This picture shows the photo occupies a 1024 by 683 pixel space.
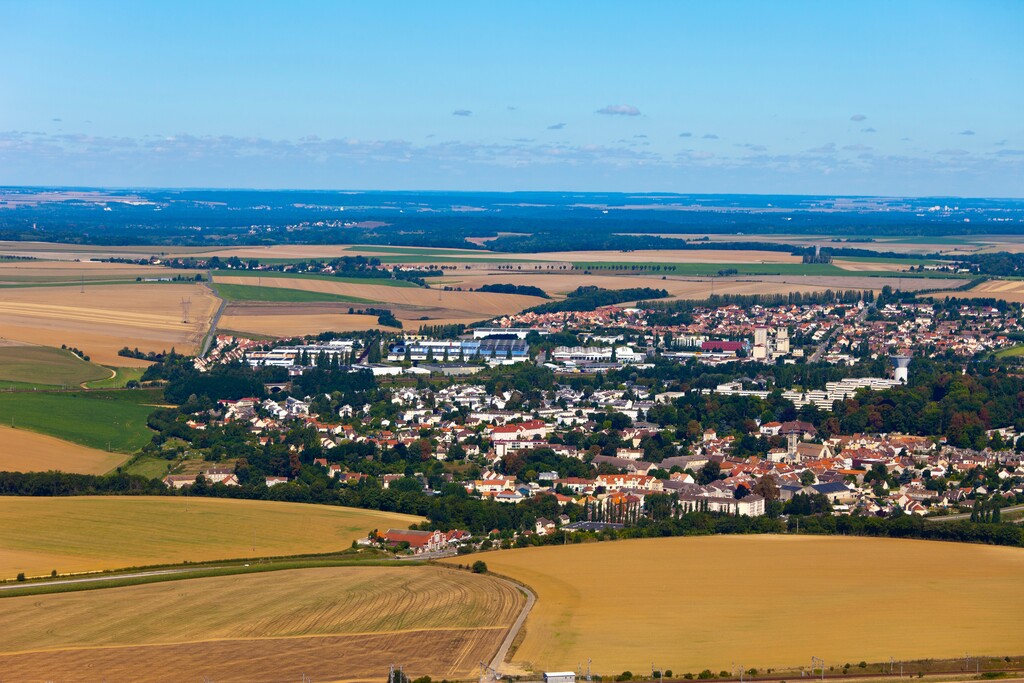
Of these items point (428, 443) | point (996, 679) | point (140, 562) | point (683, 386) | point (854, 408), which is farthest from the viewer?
point (683, 386)

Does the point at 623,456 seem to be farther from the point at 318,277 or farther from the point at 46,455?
the point at 318,277

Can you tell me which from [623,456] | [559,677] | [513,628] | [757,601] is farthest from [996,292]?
[559,677]

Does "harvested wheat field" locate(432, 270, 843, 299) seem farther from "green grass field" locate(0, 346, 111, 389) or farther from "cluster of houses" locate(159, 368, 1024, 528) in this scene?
"green grass field" locate(0, 346, 111, 389)

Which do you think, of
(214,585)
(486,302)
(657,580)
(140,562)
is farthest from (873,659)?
(486,302)

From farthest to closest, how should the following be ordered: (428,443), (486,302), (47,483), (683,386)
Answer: (486,302) < (683,386) < (428,443) < (47,483)

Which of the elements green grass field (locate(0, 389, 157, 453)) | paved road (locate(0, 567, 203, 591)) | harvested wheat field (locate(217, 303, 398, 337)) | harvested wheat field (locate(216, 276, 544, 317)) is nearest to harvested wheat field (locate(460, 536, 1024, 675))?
paved road (locate(0, 567, 203, 591))

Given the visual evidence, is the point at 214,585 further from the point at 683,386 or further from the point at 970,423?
the point at 683,386

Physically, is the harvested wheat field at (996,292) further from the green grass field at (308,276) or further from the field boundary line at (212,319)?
the field boundary line at (212,319)
